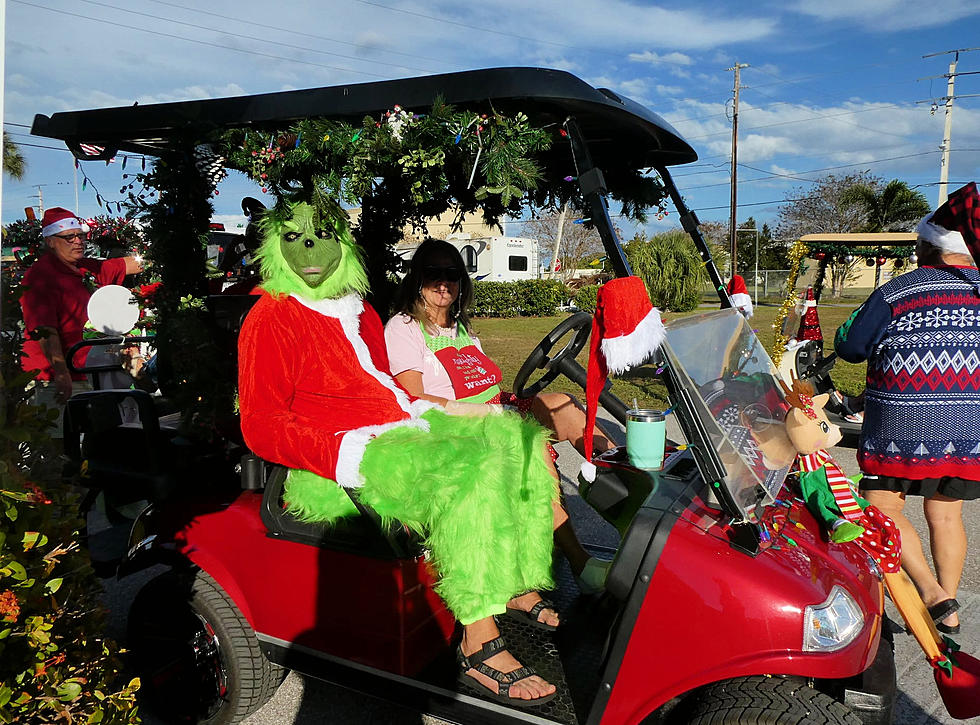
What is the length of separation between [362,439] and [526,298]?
20681 millimetres

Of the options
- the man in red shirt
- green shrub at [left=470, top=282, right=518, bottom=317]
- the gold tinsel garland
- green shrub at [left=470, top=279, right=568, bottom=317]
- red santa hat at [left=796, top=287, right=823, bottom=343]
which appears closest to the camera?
the man in red shirt

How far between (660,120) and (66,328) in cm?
348

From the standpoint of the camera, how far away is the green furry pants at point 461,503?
6.77ft

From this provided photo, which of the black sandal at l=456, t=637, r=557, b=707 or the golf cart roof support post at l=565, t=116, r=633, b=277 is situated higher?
the golf cart roof support post at l=565, t=116, r=633, b=277

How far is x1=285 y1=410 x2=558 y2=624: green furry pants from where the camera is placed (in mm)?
2062

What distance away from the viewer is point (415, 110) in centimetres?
205

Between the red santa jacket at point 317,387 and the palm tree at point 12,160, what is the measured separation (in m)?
0.98

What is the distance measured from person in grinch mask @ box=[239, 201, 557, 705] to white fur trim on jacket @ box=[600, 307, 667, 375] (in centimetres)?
57

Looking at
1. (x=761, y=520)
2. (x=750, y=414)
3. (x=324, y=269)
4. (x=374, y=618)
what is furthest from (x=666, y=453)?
(x=324, y=269)

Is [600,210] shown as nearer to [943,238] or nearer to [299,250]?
[299,250]

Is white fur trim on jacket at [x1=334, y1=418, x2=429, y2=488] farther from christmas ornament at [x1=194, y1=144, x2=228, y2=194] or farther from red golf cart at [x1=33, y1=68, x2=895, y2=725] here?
christmas ornament at [x1=194, y1=144, x2=228, y2=194]

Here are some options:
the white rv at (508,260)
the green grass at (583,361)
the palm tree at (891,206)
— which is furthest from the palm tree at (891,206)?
the white rv at (508,260)

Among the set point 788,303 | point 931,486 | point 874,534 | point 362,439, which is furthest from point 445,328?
point 788,303

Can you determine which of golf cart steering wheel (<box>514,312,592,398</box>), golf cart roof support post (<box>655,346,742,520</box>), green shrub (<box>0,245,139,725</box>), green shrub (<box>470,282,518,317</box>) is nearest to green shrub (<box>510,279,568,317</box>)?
green shrub (<box>470,282,518,317</box>)
